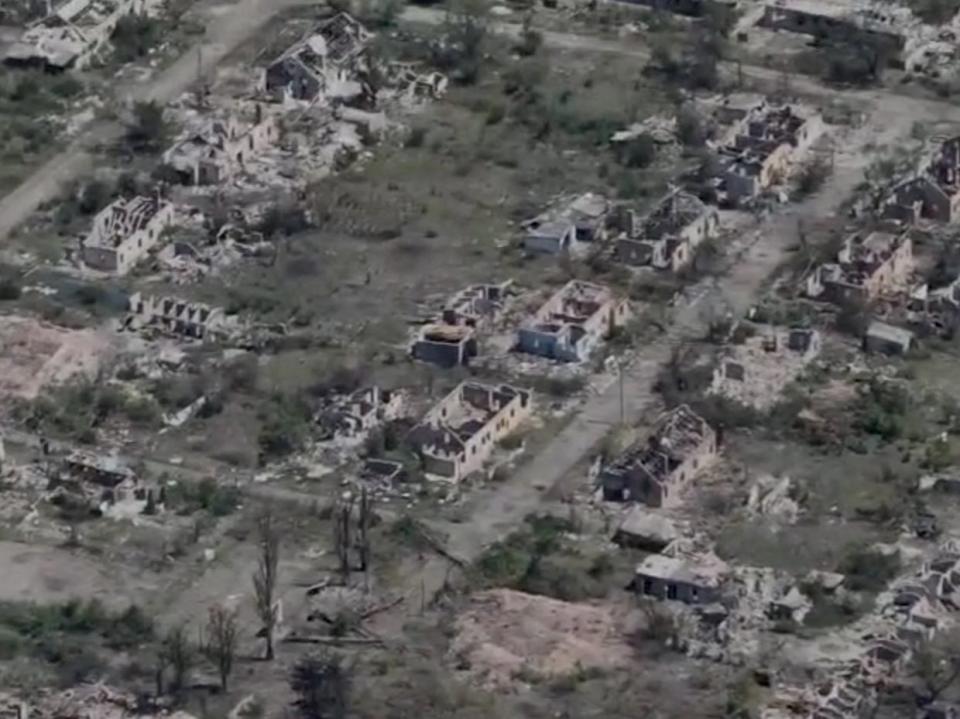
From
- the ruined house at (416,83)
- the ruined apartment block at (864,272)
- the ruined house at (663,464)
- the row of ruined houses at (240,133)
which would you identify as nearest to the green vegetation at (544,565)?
the ruined house at (663,464)

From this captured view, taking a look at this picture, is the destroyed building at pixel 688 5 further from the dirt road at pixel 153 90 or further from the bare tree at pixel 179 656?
the bare tree at pixel 179 656

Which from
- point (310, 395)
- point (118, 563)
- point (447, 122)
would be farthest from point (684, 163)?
point (118, 563)

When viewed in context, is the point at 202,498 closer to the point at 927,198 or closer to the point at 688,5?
the point at 927,198

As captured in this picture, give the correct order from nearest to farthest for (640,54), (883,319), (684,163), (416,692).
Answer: (416,692) → (883,319) → (684,163) → (640,54)

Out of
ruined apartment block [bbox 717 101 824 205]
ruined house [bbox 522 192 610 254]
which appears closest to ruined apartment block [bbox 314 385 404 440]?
ruined house [bbox 522 192 610 254]

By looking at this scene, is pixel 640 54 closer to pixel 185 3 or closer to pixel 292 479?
pixel 185 3
